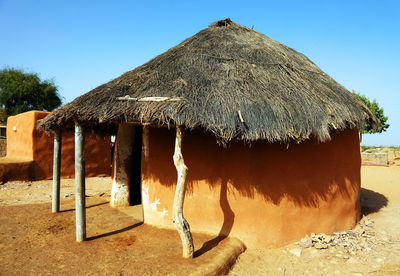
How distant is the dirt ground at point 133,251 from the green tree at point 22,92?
53.9ft

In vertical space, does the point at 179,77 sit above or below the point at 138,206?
above

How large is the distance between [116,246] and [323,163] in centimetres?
389

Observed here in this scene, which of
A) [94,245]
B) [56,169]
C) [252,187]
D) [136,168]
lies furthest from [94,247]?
[136,168]

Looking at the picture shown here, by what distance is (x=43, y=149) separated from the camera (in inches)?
418

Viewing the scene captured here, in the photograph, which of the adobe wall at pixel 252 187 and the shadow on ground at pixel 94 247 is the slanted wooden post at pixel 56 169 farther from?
the adobe wall at pixel 252 187

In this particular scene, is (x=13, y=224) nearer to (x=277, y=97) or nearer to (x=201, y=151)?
(x=201, y=151)

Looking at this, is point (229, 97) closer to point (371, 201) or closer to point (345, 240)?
point (345, 240)

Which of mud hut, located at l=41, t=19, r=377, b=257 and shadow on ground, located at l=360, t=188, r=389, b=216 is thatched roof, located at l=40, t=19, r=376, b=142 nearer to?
mud hut, located at l=41, t=19, r=377, b=257

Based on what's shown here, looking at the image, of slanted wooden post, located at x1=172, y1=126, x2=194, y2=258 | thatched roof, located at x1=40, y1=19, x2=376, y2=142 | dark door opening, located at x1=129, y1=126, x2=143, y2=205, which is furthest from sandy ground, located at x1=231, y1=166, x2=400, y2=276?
dark door opening, located at x1=129, y1=126, x2=143, y2=205

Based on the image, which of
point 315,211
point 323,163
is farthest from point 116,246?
point 323,163

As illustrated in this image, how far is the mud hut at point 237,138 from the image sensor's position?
415cm

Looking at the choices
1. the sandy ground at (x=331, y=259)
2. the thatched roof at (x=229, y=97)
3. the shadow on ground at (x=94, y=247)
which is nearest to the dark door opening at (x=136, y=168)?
the shadow on ground at (x=94, y=247)

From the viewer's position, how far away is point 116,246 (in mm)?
4371

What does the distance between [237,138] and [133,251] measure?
230 cm
